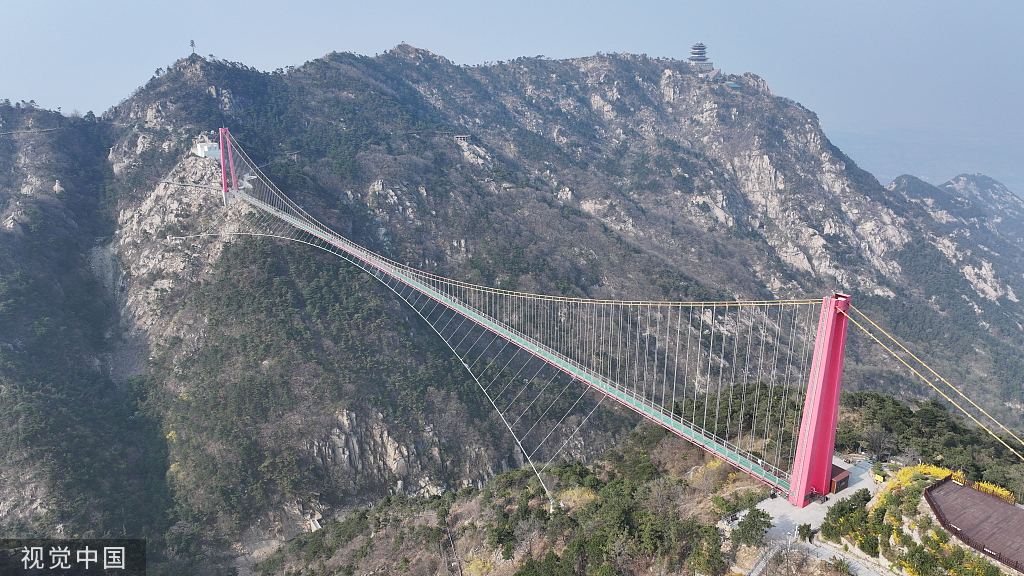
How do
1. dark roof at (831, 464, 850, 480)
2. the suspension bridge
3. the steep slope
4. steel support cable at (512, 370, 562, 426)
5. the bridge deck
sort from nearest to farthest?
1. the suspension bridge
2. dark roof at (831, 464, 850, 480)
3. the bridge deck
4. the steep slope
5. steel support cable at (512, 370, 562, 426)

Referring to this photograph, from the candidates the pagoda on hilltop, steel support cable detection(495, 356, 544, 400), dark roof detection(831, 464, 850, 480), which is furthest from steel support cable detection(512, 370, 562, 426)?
the pagoda on hilltop

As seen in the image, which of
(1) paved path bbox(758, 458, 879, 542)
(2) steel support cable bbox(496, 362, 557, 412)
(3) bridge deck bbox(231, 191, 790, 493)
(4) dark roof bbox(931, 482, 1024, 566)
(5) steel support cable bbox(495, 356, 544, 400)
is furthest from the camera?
(5) steel support cable bbox(495, 356, 544, 400)

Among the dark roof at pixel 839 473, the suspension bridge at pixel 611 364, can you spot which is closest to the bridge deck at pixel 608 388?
the suspension bridge at pixel 611 364

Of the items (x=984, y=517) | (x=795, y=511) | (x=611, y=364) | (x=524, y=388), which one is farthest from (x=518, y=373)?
(x=984, y=517)

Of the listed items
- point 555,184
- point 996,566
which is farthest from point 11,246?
point 555,184

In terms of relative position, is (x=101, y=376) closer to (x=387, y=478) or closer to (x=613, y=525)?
(x=387, y=478)

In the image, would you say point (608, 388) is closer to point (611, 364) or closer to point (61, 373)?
point (611, 364)

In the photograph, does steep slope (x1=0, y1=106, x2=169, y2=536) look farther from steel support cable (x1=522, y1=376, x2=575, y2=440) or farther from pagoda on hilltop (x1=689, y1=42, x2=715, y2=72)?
pagoda on hilltop (x1=689, y1=42, x2=715, y2=72)
